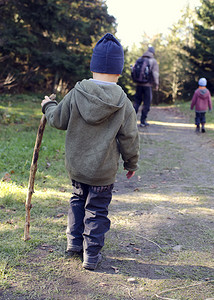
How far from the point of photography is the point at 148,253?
118 inches

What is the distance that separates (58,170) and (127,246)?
2.68 meters

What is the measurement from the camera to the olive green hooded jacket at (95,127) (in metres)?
2.52

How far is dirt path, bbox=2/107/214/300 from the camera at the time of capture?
2389 mm

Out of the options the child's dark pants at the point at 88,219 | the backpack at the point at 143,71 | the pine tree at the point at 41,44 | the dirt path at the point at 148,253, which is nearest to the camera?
the dirt path at the point at 148,253

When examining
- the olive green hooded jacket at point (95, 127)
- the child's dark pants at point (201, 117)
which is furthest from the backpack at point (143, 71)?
the olive green hooded jacket at point (95, 127)

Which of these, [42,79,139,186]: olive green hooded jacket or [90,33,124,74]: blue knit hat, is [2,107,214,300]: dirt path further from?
[90,33,124,74]: blue knit hat

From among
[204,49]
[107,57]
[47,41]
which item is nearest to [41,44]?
[47,41]

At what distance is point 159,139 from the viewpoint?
28.6 ft

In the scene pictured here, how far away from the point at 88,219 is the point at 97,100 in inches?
42.0

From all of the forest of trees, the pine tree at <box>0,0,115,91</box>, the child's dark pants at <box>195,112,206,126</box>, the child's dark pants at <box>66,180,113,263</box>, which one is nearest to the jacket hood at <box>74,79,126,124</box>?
the child's dark pants at <box>66,180,113,263</box>

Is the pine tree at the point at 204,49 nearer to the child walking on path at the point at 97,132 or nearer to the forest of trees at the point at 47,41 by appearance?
the forest of trees at the point at 47,41

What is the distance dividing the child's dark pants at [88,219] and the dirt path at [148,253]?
173 mm

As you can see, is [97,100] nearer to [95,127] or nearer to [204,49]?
[95,127]

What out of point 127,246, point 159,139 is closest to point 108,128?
point 127,246
